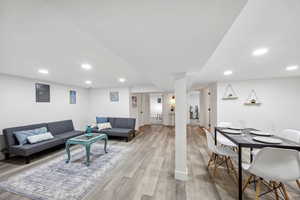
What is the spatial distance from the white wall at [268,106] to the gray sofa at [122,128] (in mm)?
3505

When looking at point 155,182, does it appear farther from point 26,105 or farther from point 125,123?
point 26,105

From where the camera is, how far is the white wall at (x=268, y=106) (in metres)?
3.77

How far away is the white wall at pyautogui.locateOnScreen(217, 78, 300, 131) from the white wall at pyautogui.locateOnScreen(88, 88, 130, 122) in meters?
4.07

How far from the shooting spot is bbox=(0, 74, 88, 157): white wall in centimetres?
314

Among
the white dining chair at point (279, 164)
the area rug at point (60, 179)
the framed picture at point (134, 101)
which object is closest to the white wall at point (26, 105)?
the area rug at point (60, 179)

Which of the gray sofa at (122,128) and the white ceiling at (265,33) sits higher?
the white ceiling at (265,33)

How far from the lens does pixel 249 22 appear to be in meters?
1.17

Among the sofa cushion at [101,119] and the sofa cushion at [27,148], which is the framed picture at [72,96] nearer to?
the sofa cushion at [101,119]

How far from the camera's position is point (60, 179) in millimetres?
2168

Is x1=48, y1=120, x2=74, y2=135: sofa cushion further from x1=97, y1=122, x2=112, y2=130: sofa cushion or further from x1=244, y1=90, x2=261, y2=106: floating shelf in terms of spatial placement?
x1=244, y1=90, x2=261, y2=106: floating shelf

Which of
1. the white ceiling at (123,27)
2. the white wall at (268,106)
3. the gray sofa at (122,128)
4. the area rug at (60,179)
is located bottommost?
the area rug at (60,179)

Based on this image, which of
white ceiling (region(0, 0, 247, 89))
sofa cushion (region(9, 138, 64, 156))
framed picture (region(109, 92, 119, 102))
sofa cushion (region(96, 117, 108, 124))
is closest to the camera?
white ceiling (region(0, 0, 247, 89))

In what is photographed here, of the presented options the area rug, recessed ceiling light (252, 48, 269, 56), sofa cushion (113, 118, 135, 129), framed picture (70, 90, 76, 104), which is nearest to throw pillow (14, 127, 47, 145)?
the area rug

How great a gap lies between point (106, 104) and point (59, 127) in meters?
2.13
